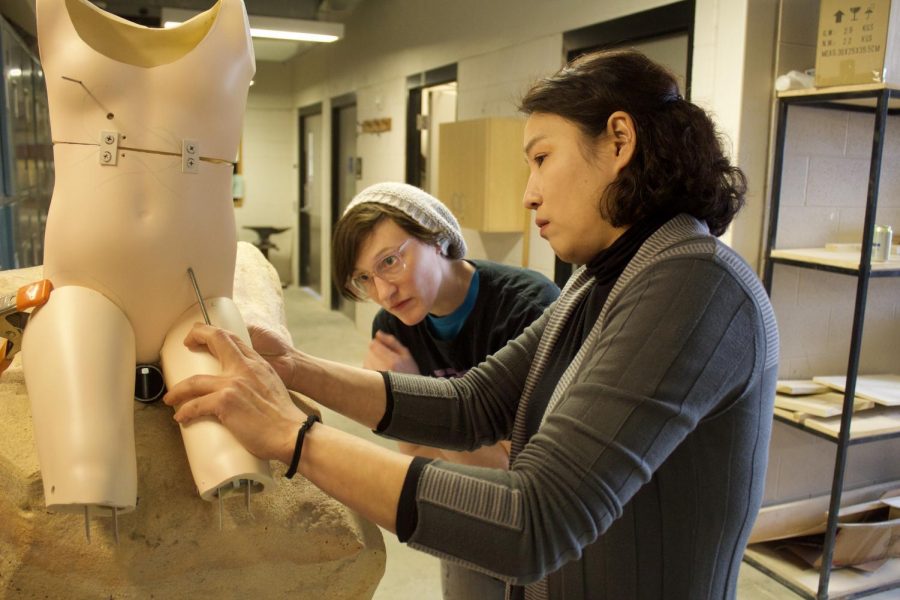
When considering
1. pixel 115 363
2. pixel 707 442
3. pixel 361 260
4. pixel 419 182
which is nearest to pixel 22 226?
pixel 419 182

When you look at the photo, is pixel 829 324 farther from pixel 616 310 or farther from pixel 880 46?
pixel 616 310

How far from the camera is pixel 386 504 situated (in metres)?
0.87

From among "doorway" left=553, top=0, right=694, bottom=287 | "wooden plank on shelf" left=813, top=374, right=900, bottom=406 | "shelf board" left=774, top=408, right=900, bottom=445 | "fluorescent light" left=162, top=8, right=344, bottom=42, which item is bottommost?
"shelf board" left=774, top=408, right=900, bottom=445

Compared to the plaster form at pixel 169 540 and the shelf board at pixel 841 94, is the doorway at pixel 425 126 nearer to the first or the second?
the shelf board at pixel 841 94

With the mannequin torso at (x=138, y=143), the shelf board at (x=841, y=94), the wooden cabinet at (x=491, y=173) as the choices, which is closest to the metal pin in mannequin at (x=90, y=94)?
the mannequin torso at (x=138, y=143)

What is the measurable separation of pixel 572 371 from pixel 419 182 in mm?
4656

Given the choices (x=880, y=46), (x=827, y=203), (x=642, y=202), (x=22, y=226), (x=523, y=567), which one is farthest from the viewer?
(x=22, y=226)

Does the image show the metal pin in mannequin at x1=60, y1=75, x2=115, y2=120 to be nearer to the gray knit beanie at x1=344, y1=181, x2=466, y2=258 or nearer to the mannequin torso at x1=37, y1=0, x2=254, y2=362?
the mannequin torso at x1=37, y1=0, x2=254, y2=362

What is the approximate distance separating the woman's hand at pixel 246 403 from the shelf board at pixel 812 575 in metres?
2.36

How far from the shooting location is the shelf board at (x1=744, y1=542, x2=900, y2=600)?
2.62 meters

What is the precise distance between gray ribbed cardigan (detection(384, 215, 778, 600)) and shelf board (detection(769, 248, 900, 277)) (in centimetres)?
174

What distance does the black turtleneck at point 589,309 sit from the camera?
40.4 inches

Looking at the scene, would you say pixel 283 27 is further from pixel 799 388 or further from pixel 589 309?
pixel 589 309

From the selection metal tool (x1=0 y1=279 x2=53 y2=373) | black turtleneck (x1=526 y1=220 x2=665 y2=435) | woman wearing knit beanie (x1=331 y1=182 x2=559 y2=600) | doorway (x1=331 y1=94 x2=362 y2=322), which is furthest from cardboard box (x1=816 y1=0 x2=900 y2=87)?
doorway (x1=331 y1=94 x2=362 y2=322)
